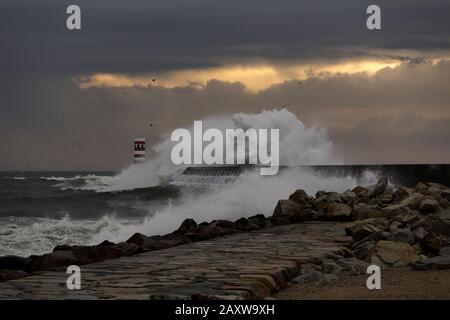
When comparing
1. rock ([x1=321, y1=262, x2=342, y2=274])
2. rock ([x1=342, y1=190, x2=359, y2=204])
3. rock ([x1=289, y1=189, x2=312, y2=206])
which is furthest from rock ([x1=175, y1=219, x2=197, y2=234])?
rock ([x1=321, y1=262, x2=342, y2=274])

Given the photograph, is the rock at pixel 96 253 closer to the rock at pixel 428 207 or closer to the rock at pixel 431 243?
the rock at pixel 431 243

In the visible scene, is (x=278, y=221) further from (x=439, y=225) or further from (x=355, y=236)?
(x=439, y=225)

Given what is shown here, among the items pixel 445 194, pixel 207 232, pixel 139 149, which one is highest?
pixel 139 149

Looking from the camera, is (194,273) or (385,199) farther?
(385,199)

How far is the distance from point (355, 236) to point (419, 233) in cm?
71

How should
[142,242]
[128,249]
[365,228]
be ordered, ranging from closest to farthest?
[128,249]
[142,242]
[365,228]

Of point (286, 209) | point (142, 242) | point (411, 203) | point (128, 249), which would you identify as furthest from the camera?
point (286, 209)

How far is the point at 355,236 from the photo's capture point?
8375 mm

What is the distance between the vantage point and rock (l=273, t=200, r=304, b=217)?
469 inches

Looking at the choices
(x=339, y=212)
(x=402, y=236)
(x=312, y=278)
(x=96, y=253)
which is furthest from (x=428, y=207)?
(x=96, y=253)

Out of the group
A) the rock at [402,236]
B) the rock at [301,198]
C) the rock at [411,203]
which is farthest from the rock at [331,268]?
the rock at [301,198]

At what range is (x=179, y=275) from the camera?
5.82 metres

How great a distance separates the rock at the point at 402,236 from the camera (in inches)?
312
